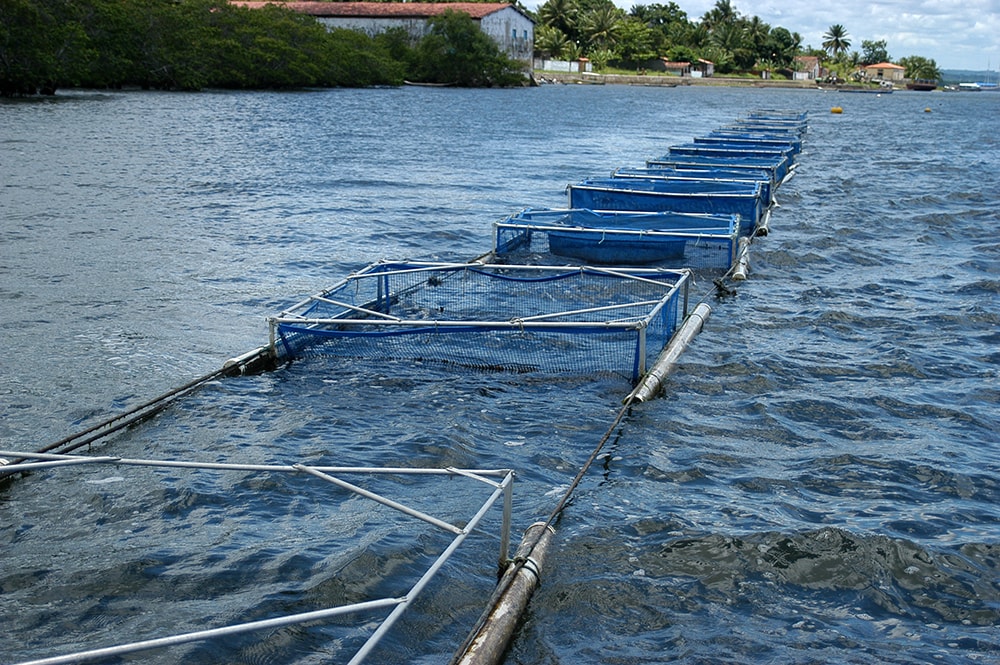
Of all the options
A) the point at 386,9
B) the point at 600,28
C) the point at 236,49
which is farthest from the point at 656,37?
the point at 236,49

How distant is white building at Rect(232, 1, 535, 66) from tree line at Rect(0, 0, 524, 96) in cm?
292

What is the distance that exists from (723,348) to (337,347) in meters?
5.72

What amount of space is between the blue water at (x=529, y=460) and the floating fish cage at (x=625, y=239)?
1.16 metres

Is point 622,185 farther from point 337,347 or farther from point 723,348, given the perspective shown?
point 337,347

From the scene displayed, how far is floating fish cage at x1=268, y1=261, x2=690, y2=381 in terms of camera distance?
13.3m

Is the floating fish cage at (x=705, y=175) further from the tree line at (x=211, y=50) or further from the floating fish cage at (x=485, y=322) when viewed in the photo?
the tree line at (x=211, y=50)

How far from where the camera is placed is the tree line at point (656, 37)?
536 feet

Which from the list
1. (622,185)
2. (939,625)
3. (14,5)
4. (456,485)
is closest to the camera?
(939,625)

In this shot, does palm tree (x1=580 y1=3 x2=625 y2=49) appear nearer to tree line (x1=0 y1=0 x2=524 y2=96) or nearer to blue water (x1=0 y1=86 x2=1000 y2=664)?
tree line (x1=0 y1=0 x2=524 y2=96)

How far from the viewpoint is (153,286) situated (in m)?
18.4

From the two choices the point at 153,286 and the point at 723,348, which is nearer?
the point at 723,348

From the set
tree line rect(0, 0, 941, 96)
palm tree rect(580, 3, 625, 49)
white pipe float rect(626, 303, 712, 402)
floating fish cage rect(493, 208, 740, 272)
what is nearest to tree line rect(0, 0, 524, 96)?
tree line rect(0, 0, 941, 96)

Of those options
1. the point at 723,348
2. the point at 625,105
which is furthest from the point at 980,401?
the point at 625,105

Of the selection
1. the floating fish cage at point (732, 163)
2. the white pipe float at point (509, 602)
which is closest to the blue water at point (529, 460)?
the white pipe float at point (509, 602)
